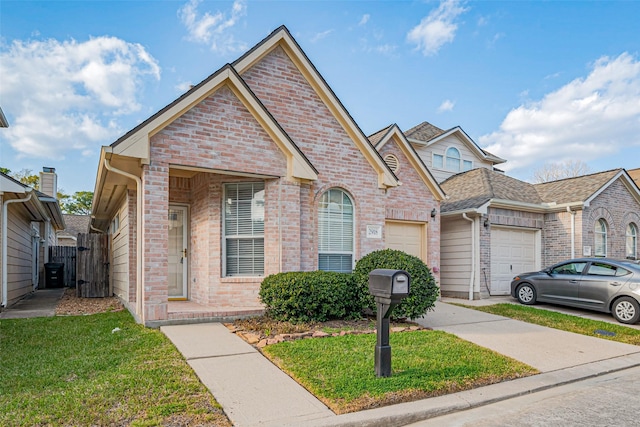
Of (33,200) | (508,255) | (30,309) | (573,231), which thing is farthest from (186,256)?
(573,231)

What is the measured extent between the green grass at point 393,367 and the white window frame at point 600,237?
403 inches

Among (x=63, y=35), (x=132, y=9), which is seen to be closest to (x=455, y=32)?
(x=132, y=9)

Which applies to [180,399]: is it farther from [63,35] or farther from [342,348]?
[63,35]

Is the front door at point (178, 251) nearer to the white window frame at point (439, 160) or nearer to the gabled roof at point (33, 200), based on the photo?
the gabled roof at point (33, 200)

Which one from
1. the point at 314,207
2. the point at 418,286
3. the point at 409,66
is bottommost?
the point at 418,286

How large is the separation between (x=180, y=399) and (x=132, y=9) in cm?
971

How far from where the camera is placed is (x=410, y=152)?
40.5 feet

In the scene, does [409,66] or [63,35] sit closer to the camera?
[63,35]

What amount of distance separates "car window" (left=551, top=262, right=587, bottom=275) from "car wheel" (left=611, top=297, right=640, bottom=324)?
1214 mm

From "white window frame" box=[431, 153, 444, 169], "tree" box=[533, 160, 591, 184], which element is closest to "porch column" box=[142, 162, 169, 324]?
"white window frame" box=[431, 153, 444, 169]

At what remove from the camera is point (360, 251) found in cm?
991

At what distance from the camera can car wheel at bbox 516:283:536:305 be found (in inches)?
454

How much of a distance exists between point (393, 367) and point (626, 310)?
282 inches

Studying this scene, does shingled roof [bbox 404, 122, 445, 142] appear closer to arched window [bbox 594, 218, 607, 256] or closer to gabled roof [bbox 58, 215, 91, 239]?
arched window [bbox 594, 218, 607, 256]
